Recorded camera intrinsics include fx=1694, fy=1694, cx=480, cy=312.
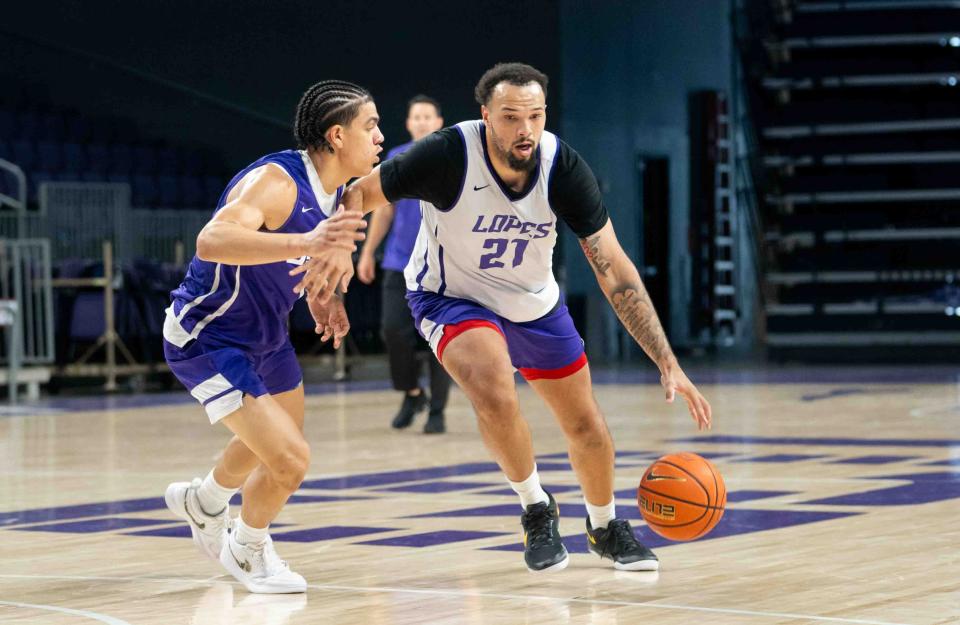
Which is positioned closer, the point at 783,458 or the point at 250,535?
the point at 250,535

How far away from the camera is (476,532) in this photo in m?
5.70

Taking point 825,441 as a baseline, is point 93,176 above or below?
above

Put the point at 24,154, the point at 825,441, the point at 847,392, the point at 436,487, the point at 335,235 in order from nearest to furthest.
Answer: the point at 335,235 < the point at 436,487 < the point at 825,441 < the point at 847,392 < the point at 24,154

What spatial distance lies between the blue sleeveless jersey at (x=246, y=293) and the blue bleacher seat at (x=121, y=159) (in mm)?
13625

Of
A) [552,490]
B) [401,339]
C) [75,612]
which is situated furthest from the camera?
[401,339]

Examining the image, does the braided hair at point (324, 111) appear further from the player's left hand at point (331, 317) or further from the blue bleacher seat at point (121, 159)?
the blue bleacher seat at point (121, 159)

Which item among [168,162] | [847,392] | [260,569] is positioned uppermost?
[168,162]

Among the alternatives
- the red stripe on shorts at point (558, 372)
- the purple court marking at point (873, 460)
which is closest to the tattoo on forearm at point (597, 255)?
the red stripe on shorts at point (558, 372)

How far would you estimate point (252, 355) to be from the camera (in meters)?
4.77

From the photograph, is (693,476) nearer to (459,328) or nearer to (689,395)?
(689,395)

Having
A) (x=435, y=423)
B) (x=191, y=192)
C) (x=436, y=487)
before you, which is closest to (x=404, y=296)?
(x=435, y=423)

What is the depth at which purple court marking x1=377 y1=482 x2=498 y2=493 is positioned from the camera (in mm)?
7105

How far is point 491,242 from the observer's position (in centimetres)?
490

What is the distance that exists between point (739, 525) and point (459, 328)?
4.60ft
